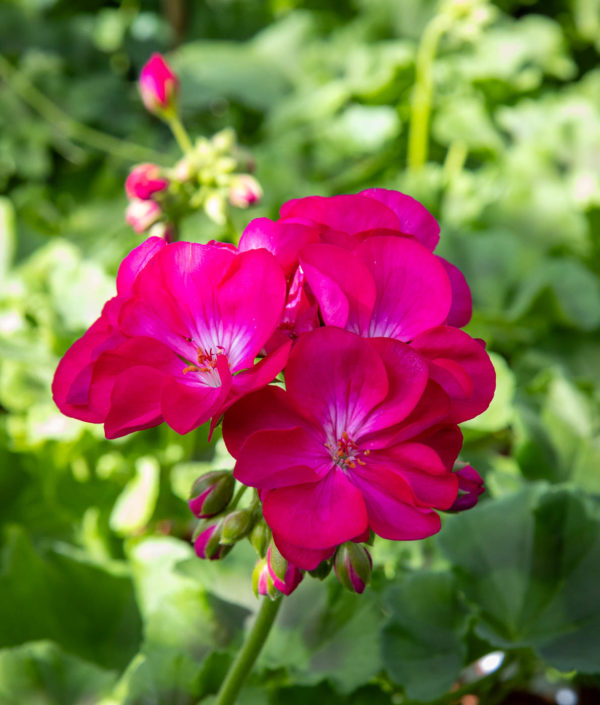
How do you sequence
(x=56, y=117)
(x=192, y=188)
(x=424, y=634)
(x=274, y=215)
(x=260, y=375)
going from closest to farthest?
(x=260, y=375)
(x=424, y=634)
(x=192, y=188)
(x=274, y=215)
(x=56, y=117)

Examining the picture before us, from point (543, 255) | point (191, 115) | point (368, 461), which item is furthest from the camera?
point (191, 115)

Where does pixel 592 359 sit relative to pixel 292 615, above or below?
above

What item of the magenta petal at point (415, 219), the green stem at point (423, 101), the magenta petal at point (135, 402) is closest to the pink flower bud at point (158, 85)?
the green stem at point (423, 101)

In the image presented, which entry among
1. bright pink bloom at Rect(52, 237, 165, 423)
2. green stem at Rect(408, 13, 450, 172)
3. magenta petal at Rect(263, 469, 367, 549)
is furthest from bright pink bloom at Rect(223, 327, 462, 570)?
green stem at Rect(408, 13, 450, 172)

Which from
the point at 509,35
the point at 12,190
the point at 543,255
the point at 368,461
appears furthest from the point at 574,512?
the point at 12,190

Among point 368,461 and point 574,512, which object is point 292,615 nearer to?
point 574,512

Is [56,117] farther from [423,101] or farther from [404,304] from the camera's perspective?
[404,304]

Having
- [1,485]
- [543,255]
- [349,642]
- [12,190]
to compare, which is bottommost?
[349,642]

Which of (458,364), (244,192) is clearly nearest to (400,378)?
(458,364)
